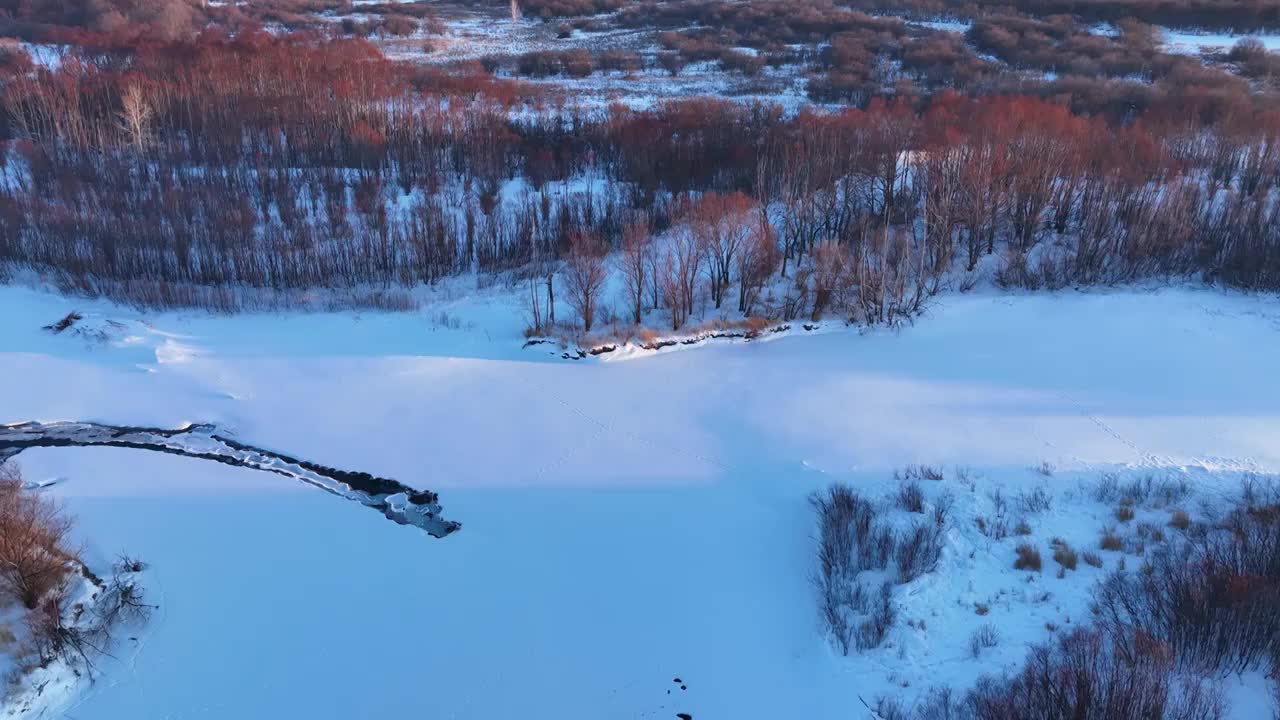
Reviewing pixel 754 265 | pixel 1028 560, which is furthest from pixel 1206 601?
pixel 754 265

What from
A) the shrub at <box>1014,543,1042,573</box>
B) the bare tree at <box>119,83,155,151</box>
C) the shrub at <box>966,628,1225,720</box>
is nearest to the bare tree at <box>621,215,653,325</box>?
the shrub at <box>1014,543,1042,573</box>

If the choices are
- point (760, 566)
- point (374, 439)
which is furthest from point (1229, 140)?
point (374, 439)

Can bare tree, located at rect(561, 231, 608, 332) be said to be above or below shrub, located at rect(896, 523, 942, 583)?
above

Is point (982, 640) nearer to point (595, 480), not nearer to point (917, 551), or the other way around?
point (917, 551)

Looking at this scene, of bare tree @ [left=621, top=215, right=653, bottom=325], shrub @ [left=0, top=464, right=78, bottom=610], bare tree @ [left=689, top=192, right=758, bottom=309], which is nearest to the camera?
shrub @ [left=0, top=464, right=78, bottom=610]

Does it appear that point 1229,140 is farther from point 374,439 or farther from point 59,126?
point 59,126

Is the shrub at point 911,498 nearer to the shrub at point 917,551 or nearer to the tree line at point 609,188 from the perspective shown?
the shrub at point 917,551

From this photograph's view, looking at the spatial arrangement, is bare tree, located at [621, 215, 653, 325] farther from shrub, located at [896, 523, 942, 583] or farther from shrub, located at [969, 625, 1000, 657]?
shrub, located at [969, 625, 1000, 657]
